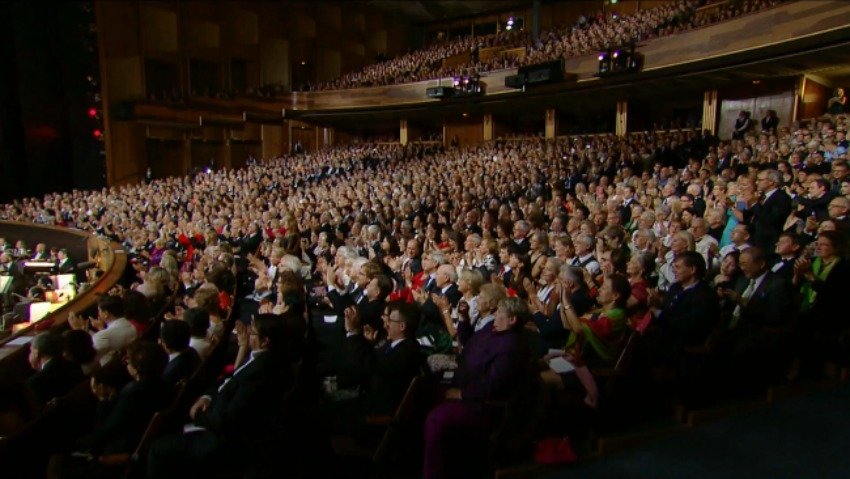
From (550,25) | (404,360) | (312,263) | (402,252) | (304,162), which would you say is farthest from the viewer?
(550,25)

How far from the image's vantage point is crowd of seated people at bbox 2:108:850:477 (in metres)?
1.86

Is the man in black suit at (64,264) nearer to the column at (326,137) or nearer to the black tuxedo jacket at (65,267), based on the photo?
the black tuxedo jacket at (65,267)

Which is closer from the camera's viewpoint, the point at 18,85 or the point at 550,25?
the point at 18,85

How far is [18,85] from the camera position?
12.8 metres

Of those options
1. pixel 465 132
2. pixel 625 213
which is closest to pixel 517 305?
pixel 625 213

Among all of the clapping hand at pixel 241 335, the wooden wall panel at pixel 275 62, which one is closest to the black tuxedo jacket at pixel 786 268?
the clapping hand at pixel 241 335

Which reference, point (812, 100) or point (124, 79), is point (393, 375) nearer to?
point (812, 100)

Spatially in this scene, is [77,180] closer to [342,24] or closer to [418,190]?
[342,24]

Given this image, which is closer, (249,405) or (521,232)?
(249,405)

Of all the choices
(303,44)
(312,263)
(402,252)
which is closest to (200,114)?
(303,44)

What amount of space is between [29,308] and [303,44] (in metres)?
14.0

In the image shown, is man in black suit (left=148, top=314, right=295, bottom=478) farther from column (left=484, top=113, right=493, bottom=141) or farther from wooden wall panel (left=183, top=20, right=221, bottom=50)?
wooden wall panel (left=183, top=20, right=221, bottom=50)

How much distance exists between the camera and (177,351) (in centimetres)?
205

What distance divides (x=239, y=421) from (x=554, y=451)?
1048 mm
